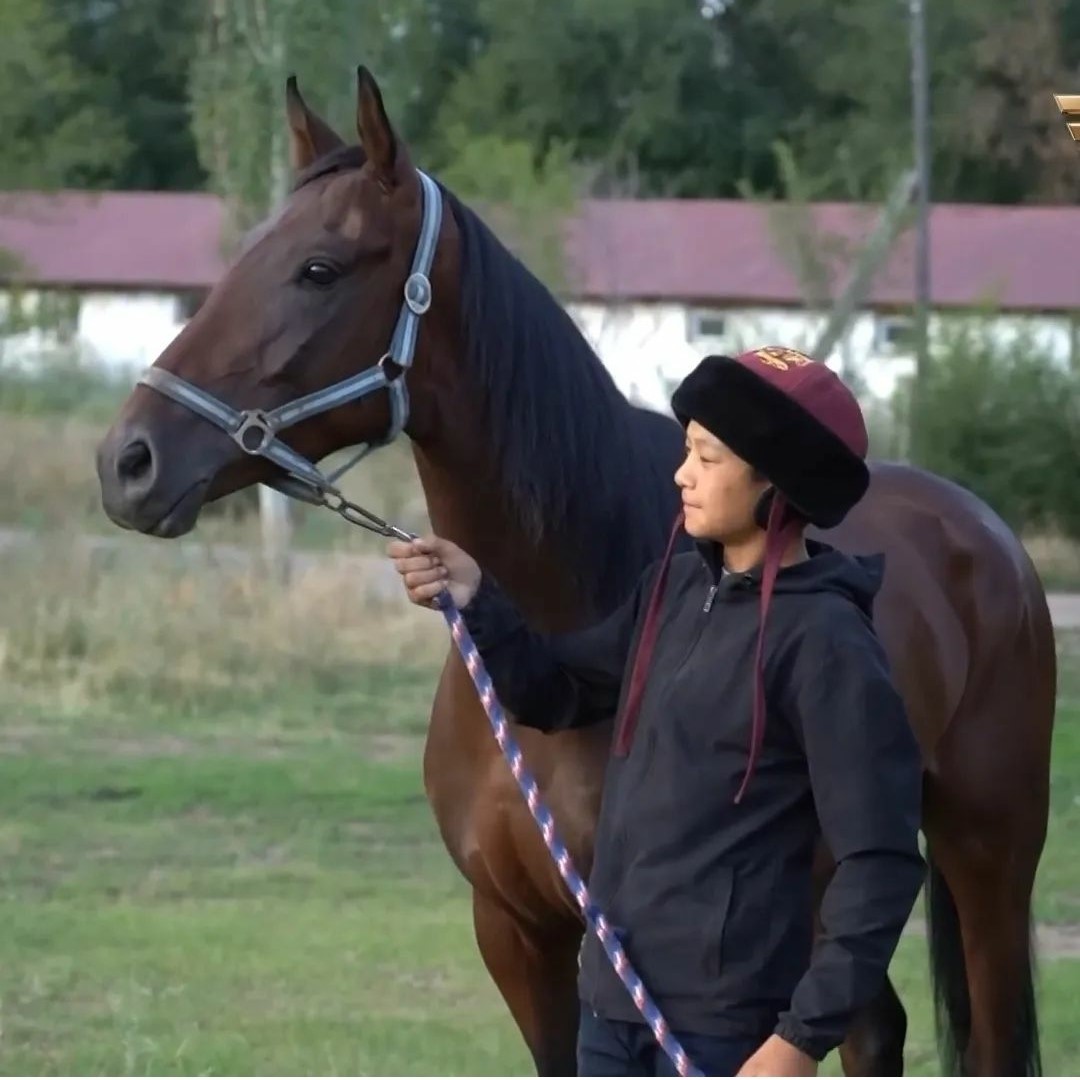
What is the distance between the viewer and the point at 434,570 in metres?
2.87

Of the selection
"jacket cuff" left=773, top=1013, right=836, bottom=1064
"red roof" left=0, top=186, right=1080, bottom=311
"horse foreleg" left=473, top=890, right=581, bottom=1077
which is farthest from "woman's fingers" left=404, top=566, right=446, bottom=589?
"red roof" left=0, top=186, right=1080, bottom=311

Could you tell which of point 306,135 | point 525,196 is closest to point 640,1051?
point 306,135

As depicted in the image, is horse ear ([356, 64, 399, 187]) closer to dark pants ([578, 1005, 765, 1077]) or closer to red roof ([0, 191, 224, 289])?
dark pants ([578, 1005, 765, 1077])

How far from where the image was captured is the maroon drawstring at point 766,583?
2322mm

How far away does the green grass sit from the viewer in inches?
193

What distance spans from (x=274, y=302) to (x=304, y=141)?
0.42 metres

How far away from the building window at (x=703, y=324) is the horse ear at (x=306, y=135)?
2711 cm

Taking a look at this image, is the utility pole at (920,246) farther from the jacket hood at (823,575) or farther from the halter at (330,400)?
the jacket hood at (823,575)

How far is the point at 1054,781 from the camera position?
27.1ft

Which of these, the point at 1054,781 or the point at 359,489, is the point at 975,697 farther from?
the point at 359,489

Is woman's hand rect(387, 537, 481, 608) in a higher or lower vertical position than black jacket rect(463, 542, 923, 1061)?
higher

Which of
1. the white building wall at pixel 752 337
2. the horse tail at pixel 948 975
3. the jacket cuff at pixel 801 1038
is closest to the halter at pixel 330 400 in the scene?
the jacket cuff at pixel 801 1038

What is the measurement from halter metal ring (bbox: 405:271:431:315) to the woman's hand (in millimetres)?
371

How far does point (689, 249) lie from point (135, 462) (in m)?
31.0
